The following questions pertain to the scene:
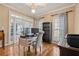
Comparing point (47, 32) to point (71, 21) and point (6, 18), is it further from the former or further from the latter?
point (6, 18)

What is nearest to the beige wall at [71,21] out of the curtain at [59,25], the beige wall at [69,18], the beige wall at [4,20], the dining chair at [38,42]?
the beige wall at [69,18]

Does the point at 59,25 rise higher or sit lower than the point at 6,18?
lower

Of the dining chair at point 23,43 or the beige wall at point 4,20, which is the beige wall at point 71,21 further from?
the beige wall at point 4,20

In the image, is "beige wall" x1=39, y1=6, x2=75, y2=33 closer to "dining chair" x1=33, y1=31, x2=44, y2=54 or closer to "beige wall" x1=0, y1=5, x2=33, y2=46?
"dining chair" x1=33, y1=31, x2=44, y2=54

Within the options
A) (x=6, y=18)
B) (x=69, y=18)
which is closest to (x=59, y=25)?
(x=69, y=18)

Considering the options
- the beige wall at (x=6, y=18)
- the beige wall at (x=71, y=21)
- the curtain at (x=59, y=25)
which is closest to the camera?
the beige wall at (x=6, y=18)

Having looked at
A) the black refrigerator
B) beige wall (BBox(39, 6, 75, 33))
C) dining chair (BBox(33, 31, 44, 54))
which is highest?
beige wall (BBox(39, 6, 75, 33))

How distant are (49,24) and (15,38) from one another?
894 millimetres

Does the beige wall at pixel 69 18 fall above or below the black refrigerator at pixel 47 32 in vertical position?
above

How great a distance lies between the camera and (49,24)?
2.99 metres

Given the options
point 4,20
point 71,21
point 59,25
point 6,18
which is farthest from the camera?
point 71,21

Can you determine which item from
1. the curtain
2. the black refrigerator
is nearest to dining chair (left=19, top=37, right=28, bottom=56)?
the black refrigerator

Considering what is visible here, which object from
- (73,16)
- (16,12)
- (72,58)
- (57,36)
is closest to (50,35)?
(57,36)

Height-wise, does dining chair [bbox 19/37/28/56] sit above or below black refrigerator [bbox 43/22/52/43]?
below
